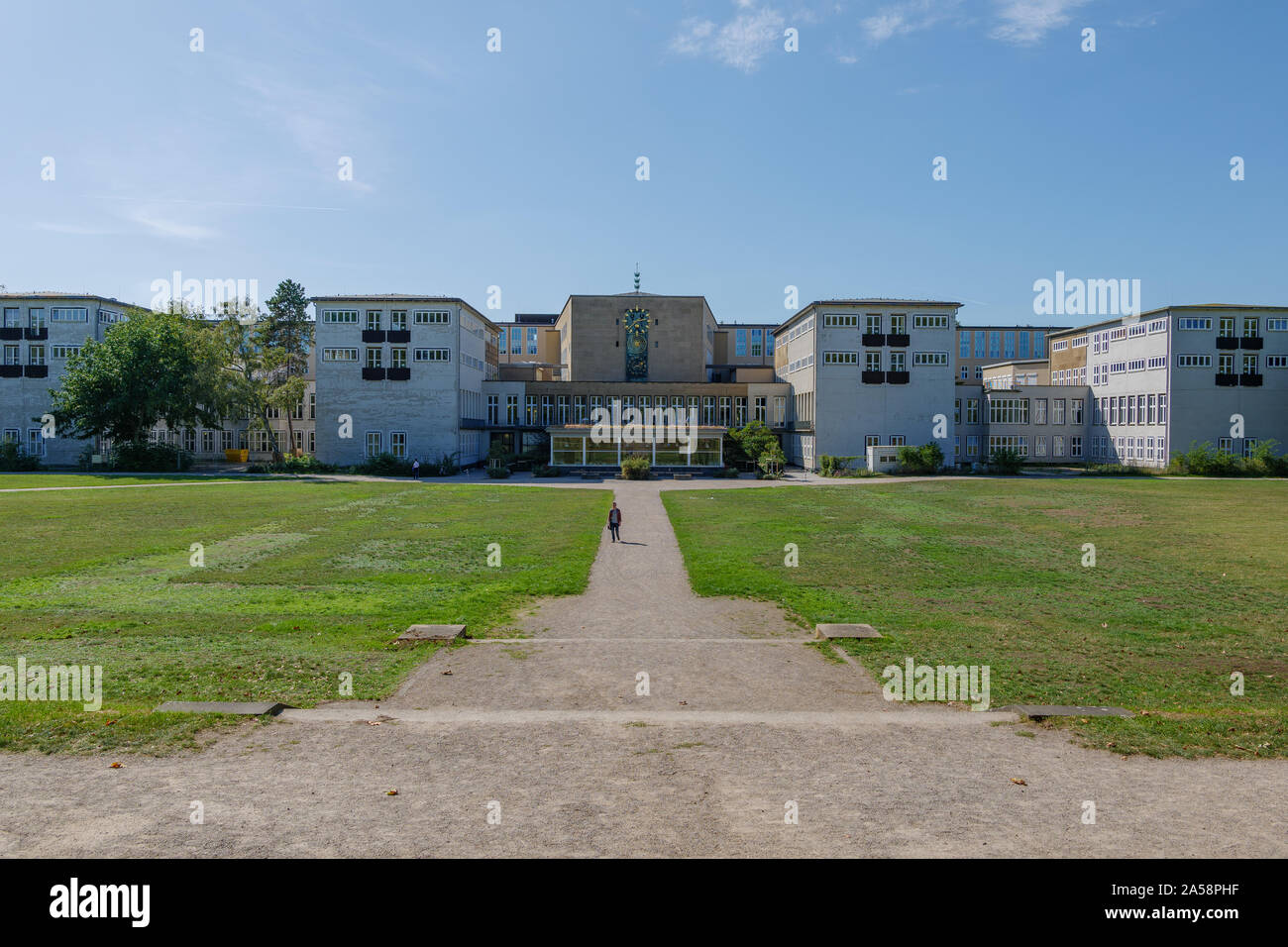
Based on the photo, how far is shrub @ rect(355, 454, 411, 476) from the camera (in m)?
64.4

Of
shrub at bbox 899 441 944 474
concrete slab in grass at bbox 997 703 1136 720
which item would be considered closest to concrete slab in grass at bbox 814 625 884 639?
concrete slab in grass at bbox 997 703 1136 720

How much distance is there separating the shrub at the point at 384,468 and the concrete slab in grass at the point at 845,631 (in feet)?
175

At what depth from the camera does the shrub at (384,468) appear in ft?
211

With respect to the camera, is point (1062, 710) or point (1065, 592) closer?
point (1062, 710)

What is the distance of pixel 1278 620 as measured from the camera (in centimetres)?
1638

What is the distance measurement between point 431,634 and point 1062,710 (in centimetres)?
1020

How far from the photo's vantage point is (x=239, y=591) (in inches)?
730

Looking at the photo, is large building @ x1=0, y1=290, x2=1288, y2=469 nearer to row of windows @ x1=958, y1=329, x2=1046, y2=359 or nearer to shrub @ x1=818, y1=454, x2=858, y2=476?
shrub @ x1=818, y1=454, x2=858, y2=476

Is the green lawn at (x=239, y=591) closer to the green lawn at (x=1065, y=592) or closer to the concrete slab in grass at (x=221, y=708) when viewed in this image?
the concrete slab in grass at (x=221, y=708)

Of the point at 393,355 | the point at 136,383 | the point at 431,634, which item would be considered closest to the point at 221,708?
the point at 431,634

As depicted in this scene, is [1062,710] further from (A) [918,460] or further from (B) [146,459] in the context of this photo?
(B) [146,459]

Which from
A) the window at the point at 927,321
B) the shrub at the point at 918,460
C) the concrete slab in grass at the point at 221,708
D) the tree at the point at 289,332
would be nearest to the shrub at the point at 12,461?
the tree at the point at 289,332

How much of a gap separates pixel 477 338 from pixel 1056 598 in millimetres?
64587
